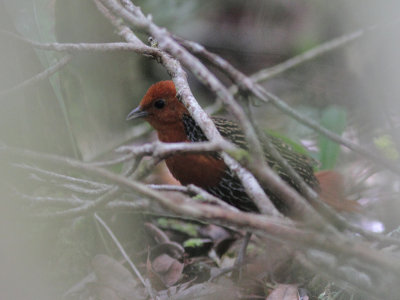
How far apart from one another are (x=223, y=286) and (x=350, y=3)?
2927mm

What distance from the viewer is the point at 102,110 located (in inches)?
159

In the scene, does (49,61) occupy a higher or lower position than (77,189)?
higher

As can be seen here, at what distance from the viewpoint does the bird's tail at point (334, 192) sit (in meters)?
3.14

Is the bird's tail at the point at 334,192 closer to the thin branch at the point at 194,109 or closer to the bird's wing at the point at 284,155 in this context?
the bird's wing at the point at 284,155

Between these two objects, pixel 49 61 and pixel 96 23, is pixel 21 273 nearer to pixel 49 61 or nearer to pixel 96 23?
pixel 49 61

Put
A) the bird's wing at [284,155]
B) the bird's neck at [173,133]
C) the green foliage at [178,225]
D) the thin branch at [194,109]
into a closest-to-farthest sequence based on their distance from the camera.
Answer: the thin branch at [194,109] → the bird's wing at [284,155] → the bird's neck at [173,133] → the green foliage at [178,225]

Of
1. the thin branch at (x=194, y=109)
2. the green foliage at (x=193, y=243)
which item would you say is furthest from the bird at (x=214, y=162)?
the thin branch at (x=194, y=109)

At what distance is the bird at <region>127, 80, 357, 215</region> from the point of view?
279cm

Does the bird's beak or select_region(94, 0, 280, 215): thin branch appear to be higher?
the bird's beak

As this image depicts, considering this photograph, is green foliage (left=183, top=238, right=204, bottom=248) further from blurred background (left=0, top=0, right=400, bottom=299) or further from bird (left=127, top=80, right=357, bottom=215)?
blurred background (left=0, top=0, right=400, bottom=299)

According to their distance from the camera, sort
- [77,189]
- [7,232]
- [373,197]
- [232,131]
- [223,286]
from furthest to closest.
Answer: [373,197], [232,131], [223,286], [77,189], [7,232]

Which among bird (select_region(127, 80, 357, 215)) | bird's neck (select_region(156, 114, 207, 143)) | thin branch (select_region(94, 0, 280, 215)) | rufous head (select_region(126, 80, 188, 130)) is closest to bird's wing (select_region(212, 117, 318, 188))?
bird (select_region(127, 80, 357, 215))

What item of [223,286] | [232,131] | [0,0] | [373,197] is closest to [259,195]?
[223,286]

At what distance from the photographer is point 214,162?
280 cm
